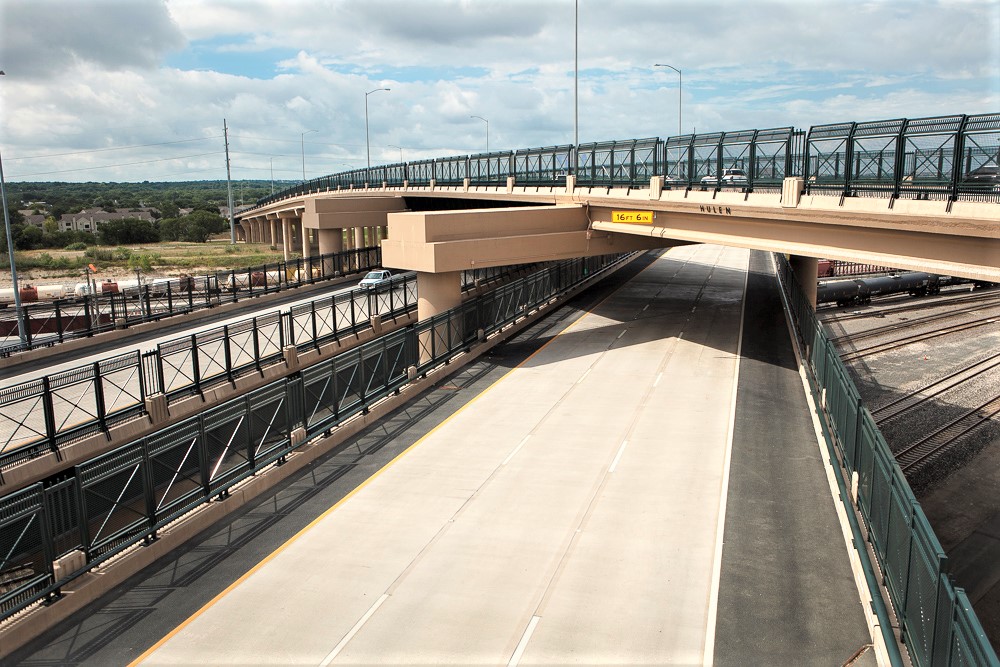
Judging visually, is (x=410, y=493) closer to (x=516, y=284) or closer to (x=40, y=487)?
(x=40, y=487)

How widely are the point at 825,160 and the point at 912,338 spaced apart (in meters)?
23.3

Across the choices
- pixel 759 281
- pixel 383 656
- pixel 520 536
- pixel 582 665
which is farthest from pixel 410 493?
pixel 759 281

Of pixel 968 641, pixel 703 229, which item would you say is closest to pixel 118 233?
pixel 703 229

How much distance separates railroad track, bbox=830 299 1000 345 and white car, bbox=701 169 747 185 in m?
17.1

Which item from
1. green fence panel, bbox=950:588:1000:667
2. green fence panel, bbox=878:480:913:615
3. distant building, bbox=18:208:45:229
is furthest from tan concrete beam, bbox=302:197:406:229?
distant building, bbox=18:208:45:229

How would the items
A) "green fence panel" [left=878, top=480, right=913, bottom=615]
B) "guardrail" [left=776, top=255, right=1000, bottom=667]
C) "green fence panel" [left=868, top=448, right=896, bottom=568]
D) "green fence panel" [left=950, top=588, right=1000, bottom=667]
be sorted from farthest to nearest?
"green fence panel" [left=868, top=448, right=896, bottom=568], "green fence panel" [left=878, top=480, right=913, bottom=615], "guardrail" [left=776, top=255, right=1000, bottom=667], "green fence panel" [left=950, top=588, right=1000, bottom=667]

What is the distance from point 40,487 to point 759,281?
44.4m

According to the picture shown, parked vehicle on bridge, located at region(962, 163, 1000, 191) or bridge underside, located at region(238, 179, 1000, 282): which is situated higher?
parked vehicle on bridge, located at region(962, 163, 1000, 191)

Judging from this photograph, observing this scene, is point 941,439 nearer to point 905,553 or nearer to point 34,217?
point 905,553

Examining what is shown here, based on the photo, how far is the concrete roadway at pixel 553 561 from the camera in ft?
34.5

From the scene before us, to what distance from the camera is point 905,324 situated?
1651 inches

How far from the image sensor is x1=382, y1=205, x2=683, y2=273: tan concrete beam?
27062 millimetres

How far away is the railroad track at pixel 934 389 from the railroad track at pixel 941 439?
165cm

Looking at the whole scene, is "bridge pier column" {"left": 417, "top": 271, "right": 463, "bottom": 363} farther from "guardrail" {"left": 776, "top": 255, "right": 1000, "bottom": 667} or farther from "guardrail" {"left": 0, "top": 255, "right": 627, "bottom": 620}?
"guardrail" {"left": 776, "top": 255, "right": 1000, "bottom": 667}
